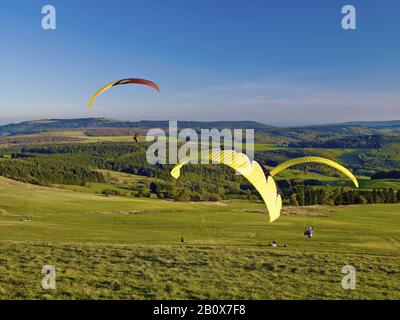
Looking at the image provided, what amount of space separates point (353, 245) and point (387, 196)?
60475 millimetres

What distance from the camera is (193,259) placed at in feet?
72.3

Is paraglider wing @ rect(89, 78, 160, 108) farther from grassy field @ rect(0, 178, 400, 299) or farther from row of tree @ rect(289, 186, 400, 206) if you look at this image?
row of tree @ rect(289, 186, 400, 206)

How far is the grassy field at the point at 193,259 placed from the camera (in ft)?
50.6

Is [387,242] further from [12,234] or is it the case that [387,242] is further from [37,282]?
[12,234]

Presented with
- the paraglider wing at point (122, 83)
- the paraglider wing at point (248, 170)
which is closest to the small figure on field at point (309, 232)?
the paraglider wing at point (248, 170)

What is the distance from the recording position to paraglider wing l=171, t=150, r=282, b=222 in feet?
58.3

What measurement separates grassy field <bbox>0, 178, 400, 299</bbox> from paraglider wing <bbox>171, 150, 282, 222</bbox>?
419 cm

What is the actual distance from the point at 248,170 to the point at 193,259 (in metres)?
7.55

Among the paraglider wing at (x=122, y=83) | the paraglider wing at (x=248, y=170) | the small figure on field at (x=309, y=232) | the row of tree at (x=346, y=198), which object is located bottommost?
the row of tree at (x=346, y=198)

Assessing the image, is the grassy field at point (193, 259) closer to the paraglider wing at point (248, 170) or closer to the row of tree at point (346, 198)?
the paraglider wing at point (248, 170)

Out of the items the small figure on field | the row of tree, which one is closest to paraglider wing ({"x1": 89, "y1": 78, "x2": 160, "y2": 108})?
the small figure on field

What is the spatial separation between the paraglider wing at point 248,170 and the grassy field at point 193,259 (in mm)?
4192

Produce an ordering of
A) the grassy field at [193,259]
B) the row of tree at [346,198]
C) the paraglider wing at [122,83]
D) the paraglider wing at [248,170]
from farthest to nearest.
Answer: the row of tree at [346,198] < the paraglider wing at [122,83] < the paraglider wing at [248,170] < the grassy field at [193,259]
